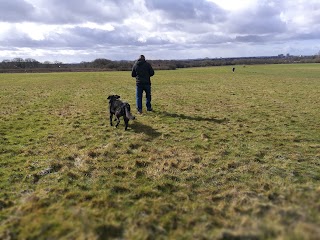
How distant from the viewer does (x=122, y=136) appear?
1060cm

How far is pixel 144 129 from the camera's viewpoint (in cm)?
1172

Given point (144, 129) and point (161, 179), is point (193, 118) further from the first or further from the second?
point (161, 179)

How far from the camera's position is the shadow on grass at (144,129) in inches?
431

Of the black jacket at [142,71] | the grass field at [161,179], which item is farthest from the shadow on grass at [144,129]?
the black jacket at [142,71]

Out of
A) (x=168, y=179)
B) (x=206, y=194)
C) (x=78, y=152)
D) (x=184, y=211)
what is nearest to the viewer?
(x=184, y=211)

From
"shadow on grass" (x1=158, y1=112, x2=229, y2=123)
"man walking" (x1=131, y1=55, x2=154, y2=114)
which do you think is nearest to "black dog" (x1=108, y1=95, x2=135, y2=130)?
"man walking" (x1=131, y1=55, x2=154, y2=114)

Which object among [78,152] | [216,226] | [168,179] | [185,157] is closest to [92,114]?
[78,152]

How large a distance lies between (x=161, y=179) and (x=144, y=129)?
5.09 m

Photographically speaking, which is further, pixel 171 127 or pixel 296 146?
pixel 171 127

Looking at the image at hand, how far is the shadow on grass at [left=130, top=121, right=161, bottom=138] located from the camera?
35.9ft

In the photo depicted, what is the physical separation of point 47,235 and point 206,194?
286cm

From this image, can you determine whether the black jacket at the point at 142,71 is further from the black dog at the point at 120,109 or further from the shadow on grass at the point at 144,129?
the shadow on grass at the point at 144,129

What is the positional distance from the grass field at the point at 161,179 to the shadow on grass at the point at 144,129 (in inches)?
3.0

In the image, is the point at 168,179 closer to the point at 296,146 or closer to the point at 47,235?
the point at 47,235
